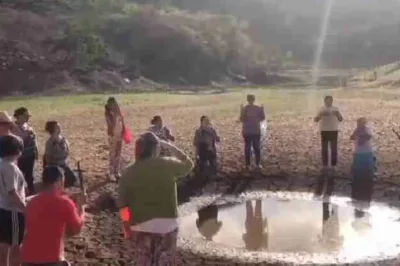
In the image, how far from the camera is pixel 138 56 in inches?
1996

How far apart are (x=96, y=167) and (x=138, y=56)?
3716 cm

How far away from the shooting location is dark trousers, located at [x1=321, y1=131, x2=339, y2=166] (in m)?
13.8

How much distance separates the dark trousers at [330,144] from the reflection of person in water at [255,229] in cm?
227

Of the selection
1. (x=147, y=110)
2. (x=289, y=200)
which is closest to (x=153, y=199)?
(x=289, y=200)

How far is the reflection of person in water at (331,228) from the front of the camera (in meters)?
10.0

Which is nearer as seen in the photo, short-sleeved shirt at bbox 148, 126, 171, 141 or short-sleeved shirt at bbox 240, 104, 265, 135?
short-sleeved shirt at bbox 148, 126, 171, 141

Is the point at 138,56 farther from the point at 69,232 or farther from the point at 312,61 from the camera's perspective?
the point at 69,232

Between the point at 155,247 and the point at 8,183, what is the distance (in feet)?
4.80

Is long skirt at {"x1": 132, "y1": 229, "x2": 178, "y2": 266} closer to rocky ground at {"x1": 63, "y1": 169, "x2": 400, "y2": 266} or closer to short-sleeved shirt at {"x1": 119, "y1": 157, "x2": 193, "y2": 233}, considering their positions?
short-sleeved shirt at {"x1": 119, "y1": 157, "x2": 193, "y2": 233}

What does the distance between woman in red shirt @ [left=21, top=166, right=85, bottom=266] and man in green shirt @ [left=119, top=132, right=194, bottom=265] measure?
665 millimetres

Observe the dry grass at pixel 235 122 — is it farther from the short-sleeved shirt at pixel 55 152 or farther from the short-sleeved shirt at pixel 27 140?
the short-sleeved shirt at pixel 27 140

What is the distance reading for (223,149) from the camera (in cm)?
1584

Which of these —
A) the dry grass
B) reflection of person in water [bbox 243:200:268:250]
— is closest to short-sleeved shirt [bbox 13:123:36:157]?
the dry grass

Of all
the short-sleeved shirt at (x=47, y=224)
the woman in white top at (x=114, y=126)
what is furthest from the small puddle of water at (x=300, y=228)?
the short-sleeved shirt at (x=47, y=224)
